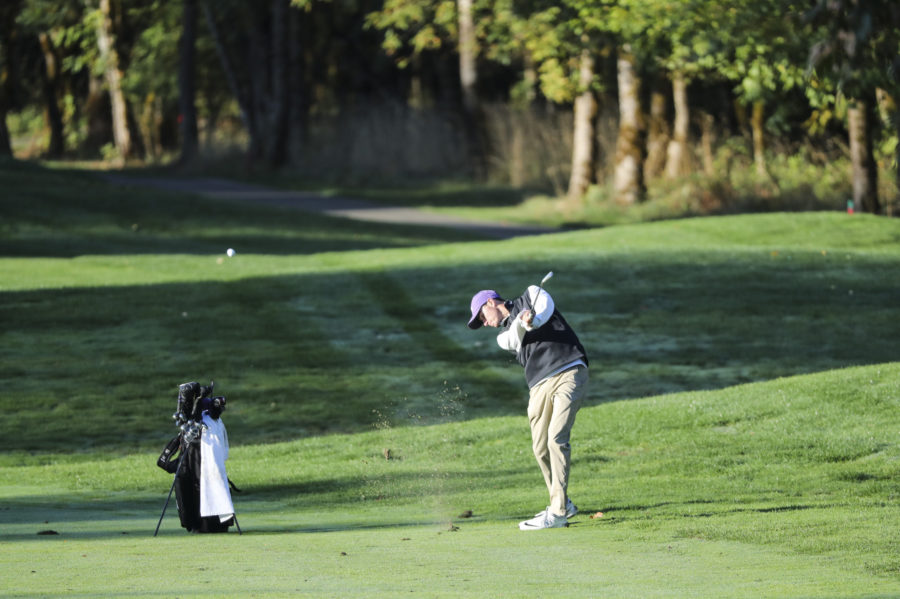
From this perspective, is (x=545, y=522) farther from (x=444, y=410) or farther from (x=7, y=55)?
(x=7, y=55)

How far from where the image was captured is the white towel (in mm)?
10547

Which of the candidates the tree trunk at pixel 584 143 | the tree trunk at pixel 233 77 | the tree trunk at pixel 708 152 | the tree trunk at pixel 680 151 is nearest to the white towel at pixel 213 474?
the tree trunk at pixel 708 152

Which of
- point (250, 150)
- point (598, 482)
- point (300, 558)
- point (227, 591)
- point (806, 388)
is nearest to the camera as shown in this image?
point (227, 591)

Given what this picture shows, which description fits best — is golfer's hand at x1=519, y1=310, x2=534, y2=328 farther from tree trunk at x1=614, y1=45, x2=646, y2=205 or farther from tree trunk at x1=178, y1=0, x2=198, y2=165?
tree trunk at x1=178, y1=0, x2=198, y2=165

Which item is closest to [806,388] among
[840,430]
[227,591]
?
[840,430]

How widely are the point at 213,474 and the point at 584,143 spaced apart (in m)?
31.0

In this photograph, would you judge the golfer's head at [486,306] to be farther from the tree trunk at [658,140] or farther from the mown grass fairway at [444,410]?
the tree trunk at [658,140]

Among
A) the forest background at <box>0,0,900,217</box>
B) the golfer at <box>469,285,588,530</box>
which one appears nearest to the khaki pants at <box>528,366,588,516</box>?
the golfer at <box>469,285,588,530</box>

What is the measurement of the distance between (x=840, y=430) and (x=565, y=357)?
17.4ft

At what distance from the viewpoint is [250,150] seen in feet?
181

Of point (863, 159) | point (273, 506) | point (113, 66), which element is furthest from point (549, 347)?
point (113, 66)

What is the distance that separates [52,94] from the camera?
74375mm

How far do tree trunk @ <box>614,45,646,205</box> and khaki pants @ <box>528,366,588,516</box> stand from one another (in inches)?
1127

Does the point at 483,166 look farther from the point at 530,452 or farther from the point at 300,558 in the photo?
the point at 300,558
